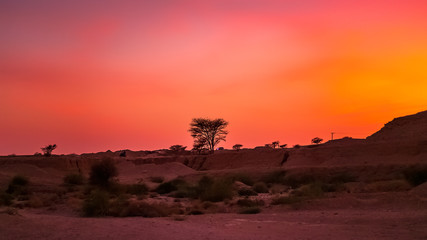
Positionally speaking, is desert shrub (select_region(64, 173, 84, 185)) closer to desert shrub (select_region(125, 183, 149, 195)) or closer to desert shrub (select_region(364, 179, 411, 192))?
desert shrub (select_region(125, 183, 149, 195))

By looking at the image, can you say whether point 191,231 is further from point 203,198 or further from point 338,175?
point 338,175

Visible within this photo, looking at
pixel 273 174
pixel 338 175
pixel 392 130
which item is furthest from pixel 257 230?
pixel 392 130

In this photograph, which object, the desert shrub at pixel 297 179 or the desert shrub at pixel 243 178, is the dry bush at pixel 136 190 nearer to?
the desert shrub at pixel 243 178

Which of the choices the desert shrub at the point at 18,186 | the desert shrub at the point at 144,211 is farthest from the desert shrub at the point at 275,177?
the desert shrub at the point at 144,211

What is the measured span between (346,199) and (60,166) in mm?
46634

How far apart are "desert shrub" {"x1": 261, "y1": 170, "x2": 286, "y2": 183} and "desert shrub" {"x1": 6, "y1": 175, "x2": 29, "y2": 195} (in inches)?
852

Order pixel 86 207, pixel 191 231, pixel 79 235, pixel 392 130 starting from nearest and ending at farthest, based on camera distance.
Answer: pixel 79 235, pixel 191 231, pixel 86 207, pixel 392 130

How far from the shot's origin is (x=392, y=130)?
62844 millimetres

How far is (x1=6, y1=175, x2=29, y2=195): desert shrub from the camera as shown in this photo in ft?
107

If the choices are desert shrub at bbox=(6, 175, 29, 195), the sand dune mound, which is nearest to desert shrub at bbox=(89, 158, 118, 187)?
desert shrub at bbox=(6, 175, 29, 195)

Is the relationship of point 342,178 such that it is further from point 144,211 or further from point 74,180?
point 74,180

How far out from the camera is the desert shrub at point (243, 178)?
127 ft

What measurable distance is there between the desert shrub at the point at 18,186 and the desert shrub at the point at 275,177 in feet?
71.0

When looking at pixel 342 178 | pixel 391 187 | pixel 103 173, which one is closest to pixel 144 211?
pixel 391 187
